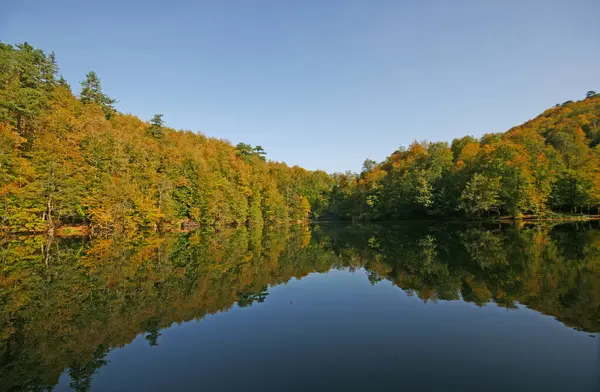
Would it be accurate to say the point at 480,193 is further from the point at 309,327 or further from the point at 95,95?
the point at 95,95

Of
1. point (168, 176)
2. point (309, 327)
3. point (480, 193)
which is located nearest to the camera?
point (309, 327)

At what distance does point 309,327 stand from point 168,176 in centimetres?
5089

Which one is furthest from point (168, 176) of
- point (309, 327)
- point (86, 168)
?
point (309, 327)

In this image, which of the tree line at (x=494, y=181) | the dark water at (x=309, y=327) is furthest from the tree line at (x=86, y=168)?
the tree line at (x=494, y=181)

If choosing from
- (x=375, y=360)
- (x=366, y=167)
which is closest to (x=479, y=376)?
(x=375, y=360)

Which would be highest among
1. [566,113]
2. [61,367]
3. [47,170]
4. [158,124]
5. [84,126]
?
[566,113]

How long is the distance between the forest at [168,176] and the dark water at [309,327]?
80.9 feet

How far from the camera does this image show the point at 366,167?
381 ft

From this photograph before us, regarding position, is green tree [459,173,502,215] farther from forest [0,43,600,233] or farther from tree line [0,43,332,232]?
tree line [0,43,332,232]

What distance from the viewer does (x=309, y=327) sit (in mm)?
8883

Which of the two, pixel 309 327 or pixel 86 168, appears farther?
pixel 86 168

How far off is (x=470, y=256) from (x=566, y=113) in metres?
122

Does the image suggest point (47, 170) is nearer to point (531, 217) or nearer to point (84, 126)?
point (84, 126)

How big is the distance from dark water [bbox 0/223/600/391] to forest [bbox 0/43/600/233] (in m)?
24.7
